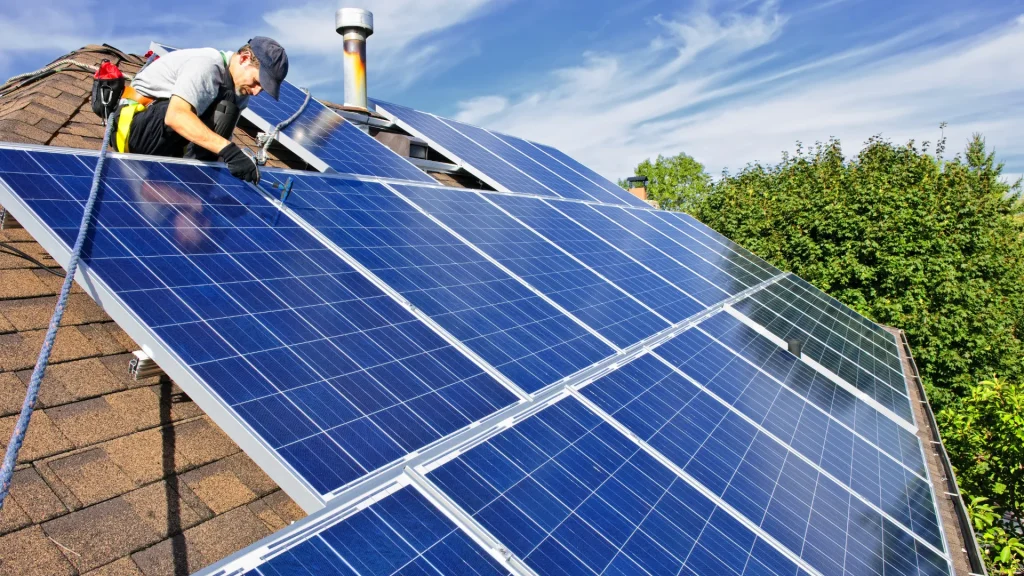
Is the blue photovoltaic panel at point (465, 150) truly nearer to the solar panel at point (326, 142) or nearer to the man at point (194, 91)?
the solar panel at point (326, 142)

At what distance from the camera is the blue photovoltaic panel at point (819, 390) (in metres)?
7.42

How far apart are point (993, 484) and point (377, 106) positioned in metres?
13.7

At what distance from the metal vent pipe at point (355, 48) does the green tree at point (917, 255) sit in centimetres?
1818

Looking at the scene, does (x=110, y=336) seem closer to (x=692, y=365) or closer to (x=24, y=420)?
(x=24, y=420)

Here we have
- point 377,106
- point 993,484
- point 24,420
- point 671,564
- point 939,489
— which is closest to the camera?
point 24,420

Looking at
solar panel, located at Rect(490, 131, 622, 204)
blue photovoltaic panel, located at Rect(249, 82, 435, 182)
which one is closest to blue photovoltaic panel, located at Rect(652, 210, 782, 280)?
solar panel, located at Rect(490, 131, 622, 204)

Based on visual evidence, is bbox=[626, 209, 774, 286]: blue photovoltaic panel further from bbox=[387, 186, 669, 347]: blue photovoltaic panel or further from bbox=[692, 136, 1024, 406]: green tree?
bbox=[692, 136, 1024, 406]: green tree

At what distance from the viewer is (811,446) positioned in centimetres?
616

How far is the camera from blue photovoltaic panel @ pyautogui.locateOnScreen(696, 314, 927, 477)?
7.42 m

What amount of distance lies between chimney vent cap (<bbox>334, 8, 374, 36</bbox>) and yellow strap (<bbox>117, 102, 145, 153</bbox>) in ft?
28.0

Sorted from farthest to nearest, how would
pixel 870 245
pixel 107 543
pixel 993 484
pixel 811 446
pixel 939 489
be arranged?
pixel 870 245, pixel 993 484, pixel 939 489, pixel 811 446, pixel 107 543

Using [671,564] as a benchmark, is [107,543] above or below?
above

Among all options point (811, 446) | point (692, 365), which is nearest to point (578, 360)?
point (692, 365)

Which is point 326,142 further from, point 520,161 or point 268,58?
point 520,161
